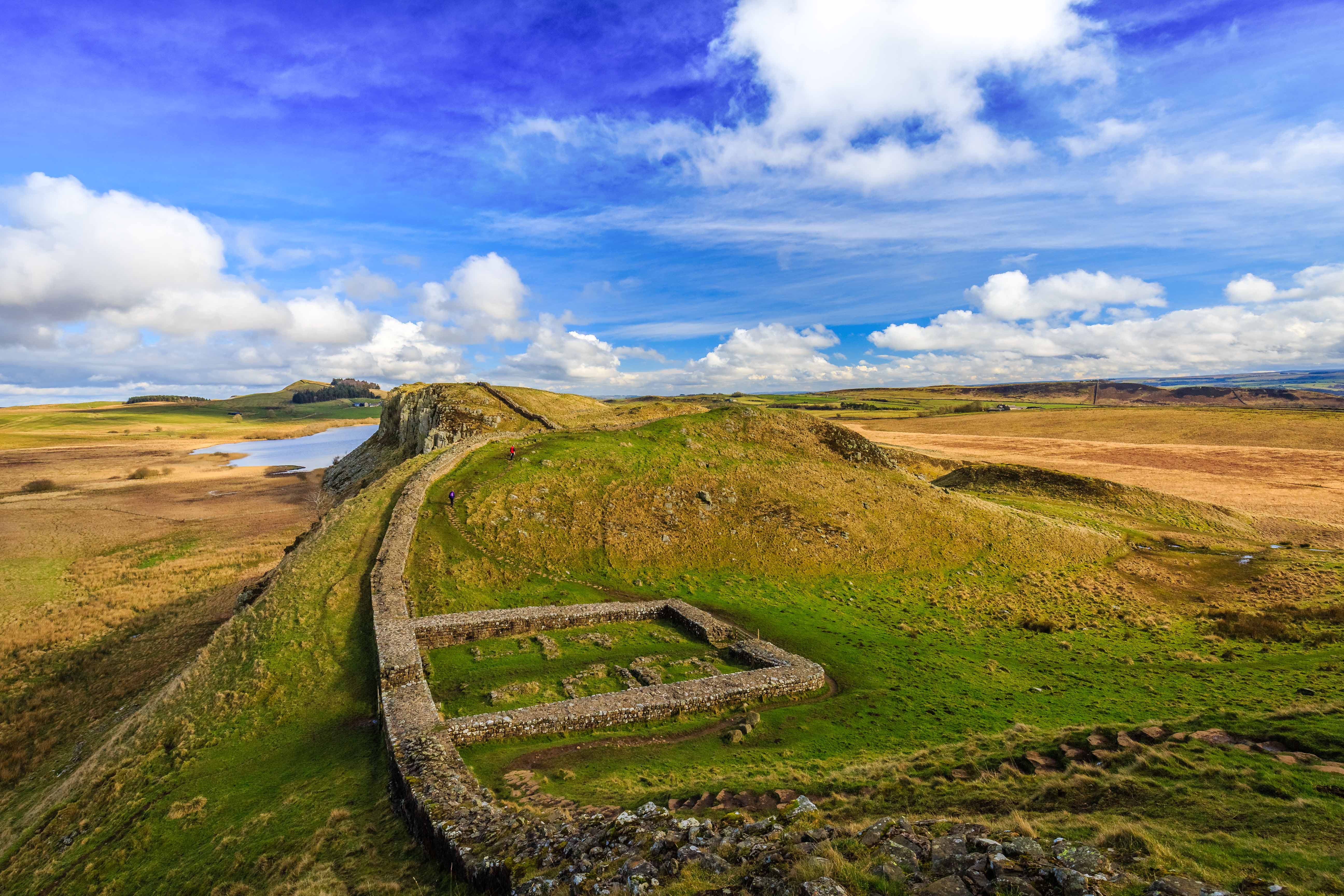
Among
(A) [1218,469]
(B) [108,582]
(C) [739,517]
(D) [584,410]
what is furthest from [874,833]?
(A) [1218,469]

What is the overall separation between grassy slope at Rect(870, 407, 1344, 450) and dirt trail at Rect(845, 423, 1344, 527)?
26.2 feet

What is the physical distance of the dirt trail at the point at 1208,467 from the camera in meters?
53.9

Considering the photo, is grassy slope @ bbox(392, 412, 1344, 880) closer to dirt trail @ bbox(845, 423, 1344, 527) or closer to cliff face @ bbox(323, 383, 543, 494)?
cliff face @ bbox(323, 383, 543, 494)

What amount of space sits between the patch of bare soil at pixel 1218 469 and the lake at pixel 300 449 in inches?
4620

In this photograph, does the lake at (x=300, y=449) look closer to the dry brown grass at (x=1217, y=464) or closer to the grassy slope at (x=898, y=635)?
the grassy slope at (x=898, y=635)

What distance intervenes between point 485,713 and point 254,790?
18.8 ft

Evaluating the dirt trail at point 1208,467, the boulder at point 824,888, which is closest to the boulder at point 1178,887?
the boulder at point 824,888

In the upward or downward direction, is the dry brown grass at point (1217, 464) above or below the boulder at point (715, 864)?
below

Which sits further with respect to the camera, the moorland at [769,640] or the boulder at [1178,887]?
the moorland at [769,640]

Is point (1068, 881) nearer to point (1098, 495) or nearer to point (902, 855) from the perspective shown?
point (902, 855)

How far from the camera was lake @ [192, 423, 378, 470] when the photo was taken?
10681cm

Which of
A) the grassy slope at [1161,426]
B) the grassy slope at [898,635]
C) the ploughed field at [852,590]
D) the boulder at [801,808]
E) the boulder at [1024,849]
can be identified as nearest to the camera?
the boulder at [1024,849]

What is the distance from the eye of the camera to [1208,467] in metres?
74.3

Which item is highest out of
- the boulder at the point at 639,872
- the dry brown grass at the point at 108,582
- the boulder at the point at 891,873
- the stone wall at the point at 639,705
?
the boulder at the point at 891,873
